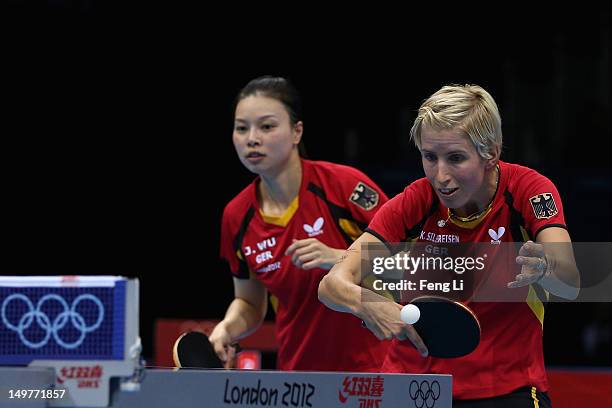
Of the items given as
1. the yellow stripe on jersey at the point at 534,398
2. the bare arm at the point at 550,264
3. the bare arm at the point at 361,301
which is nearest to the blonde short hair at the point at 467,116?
the bare arm at the point at 550,264

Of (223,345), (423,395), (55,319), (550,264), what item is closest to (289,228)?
(223,345)

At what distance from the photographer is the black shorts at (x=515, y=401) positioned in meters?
3.04

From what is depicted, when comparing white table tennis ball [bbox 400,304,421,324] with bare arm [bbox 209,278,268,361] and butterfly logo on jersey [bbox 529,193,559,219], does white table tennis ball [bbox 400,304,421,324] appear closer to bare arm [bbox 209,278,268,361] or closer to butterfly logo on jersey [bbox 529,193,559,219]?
butterfly logo on jersey [bbox 529,193,559,219]

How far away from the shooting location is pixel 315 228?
4.12m

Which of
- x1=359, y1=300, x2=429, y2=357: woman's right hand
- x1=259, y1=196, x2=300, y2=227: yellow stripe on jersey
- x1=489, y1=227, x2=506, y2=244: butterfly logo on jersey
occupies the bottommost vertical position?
x1=359, y1=300, x2=429, y2=357: woman's right hand

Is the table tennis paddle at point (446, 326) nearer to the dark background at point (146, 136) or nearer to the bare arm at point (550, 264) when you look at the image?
the bare arm at point (550, 264)

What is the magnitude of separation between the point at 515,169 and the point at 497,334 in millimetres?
492

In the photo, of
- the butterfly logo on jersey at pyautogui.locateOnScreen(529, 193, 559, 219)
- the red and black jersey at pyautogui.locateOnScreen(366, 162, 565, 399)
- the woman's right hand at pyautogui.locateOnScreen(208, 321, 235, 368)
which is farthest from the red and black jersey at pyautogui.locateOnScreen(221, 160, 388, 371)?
the butterfly logo on jersey at pyautogui.locateOnScreen(529, 193, 559, 219)

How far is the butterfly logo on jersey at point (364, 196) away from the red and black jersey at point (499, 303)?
2.64 ft

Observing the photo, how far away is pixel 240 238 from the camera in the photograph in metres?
4.19

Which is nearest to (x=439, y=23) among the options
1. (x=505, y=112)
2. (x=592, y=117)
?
(x=505, y=112)

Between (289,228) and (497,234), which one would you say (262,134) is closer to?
(289,228)

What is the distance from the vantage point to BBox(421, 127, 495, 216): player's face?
3.00 meters

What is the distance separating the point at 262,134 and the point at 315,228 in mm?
410
